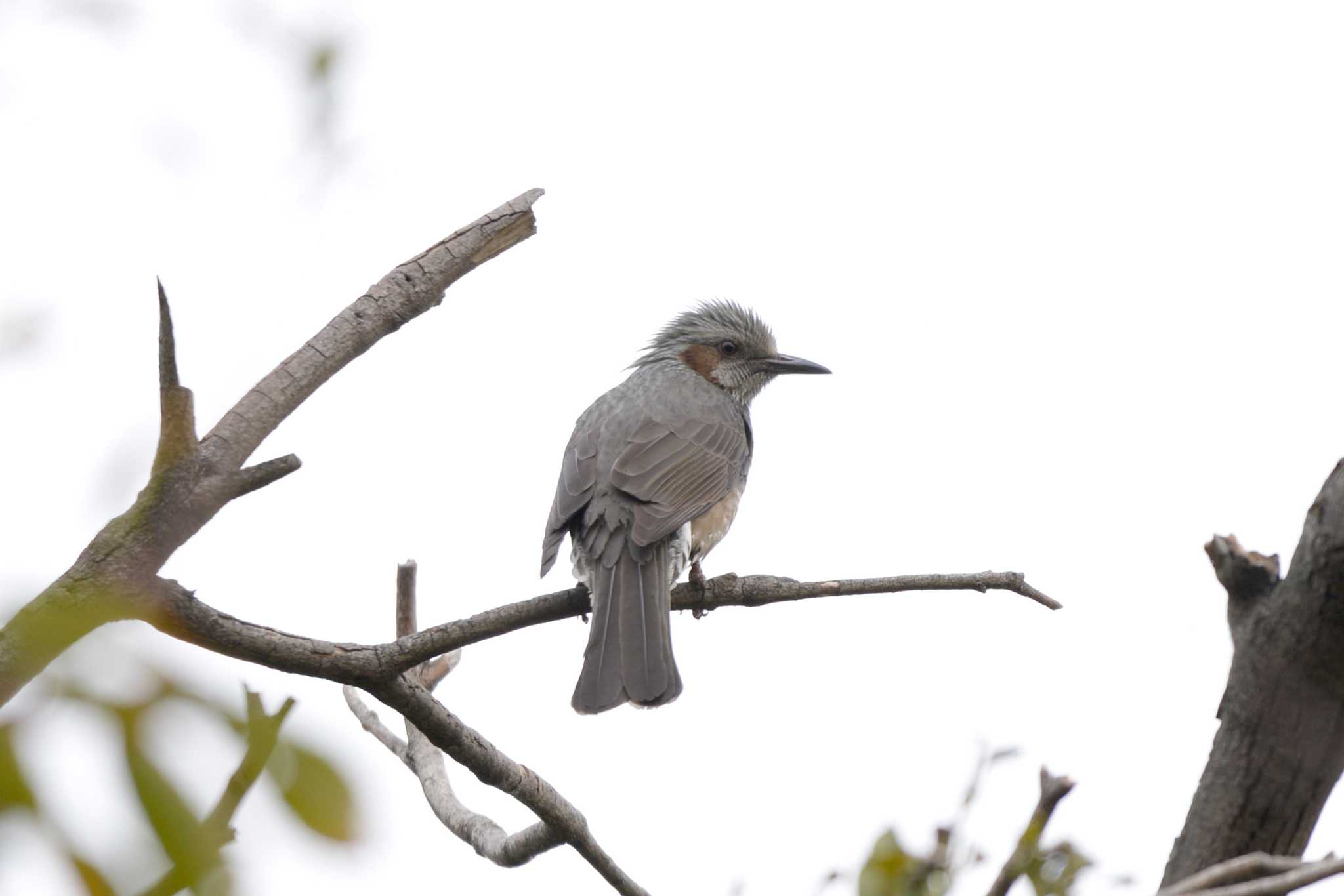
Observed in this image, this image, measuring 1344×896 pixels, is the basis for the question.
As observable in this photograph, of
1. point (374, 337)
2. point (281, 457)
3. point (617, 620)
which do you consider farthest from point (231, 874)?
point (617, 620)

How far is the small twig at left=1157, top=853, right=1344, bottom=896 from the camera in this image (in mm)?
1784

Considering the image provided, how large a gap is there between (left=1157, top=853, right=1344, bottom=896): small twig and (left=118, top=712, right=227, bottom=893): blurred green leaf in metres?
1.30

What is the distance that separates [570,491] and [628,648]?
→ 1.03m

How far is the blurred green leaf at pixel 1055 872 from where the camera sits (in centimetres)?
207

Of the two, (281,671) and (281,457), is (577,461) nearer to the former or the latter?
(281,671)

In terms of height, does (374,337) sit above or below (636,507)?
below

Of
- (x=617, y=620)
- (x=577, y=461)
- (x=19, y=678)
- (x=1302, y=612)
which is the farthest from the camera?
(x=577, y=461)

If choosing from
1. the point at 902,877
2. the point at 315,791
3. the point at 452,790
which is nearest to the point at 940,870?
the point at 902,877

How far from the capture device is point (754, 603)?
417 centimetres

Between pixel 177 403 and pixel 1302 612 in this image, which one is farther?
pixel 177 403

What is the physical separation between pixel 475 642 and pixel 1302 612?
6.69 feet

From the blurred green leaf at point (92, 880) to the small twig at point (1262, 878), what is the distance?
1.37m

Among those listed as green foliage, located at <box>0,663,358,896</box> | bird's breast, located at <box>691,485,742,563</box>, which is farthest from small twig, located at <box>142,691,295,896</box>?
bird's breast, located at <box>691,485,742,563</box>

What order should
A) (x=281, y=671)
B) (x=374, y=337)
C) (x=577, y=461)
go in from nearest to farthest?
(x=281, y=671) < (x=374, y=337) < (x=577, y=461)
